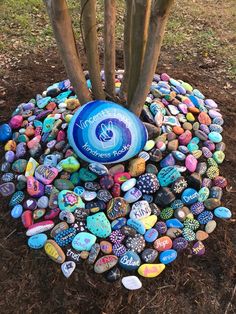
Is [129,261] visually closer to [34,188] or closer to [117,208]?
[117,208]

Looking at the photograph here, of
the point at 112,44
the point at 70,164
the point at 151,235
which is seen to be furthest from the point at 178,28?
the point at 151,235

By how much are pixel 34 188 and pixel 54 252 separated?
39 cm

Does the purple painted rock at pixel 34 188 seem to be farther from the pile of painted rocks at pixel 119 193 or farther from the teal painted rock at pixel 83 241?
the teal painted rock at pixel 83 241

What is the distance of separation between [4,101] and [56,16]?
117cm

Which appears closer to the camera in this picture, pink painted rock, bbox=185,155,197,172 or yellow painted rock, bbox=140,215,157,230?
yellow painted rock, bbox=140,215,157,230

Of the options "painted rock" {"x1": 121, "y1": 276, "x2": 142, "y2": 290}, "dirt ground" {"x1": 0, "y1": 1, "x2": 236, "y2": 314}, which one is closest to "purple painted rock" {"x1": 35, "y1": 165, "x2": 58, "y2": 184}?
"dirt ground" {"x1": 0, "y1": 1, "x2": 236, "y2": 314}

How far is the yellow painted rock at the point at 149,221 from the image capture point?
6.79ft

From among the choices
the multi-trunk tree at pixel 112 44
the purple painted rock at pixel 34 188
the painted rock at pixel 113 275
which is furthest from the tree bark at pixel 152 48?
the painted rock at pixel 113 275

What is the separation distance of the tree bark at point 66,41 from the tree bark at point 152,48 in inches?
10.9

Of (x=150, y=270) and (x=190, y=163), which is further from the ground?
(x=190, y=163)

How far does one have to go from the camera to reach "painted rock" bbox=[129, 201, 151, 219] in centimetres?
209

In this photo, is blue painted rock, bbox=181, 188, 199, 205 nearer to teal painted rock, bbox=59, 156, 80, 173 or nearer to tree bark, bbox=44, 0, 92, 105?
teal painted rock, bbox=59, 156, 80, 173

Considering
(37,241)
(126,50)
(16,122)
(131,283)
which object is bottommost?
(131,283)

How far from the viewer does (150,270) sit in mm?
1931
